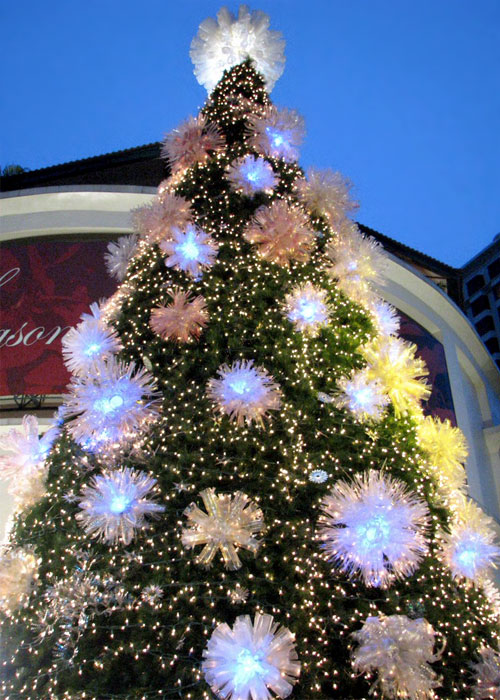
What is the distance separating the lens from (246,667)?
1.47 m

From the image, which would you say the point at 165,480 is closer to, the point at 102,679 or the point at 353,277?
the point at 102,679

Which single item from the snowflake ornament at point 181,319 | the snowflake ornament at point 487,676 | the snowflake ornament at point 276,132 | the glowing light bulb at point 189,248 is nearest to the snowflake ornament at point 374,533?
the snowflake ornament at point 487,676

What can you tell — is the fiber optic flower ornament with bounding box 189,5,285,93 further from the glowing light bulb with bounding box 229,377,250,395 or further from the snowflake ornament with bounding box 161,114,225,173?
the glowing light bulb with bounding box 229,377,250,395

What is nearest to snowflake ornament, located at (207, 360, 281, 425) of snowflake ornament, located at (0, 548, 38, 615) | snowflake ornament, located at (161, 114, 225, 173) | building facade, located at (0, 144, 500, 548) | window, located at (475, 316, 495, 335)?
snowflake ornament, located at (0, 548, 38, 615)

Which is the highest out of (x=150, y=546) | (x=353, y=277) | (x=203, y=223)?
(x=203, y=223)

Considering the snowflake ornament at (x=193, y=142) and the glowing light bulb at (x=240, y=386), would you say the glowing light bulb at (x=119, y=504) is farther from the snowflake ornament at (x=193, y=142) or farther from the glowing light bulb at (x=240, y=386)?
the snowflake ornament at (x=193, y=142)

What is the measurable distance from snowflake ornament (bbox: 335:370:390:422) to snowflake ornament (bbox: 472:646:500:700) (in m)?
0.94

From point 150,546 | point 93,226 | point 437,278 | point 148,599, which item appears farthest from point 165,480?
point 437,278

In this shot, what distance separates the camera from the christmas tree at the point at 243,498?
1.64 m

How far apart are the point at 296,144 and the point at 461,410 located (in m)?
7.84

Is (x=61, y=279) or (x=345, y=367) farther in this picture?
(x=61, y=279)

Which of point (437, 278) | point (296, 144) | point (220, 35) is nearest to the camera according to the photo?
point (296, 144)

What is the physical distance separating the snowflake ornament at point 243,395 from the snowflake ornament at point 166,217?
0.97 metres

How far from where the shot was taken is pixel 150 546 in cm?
183
